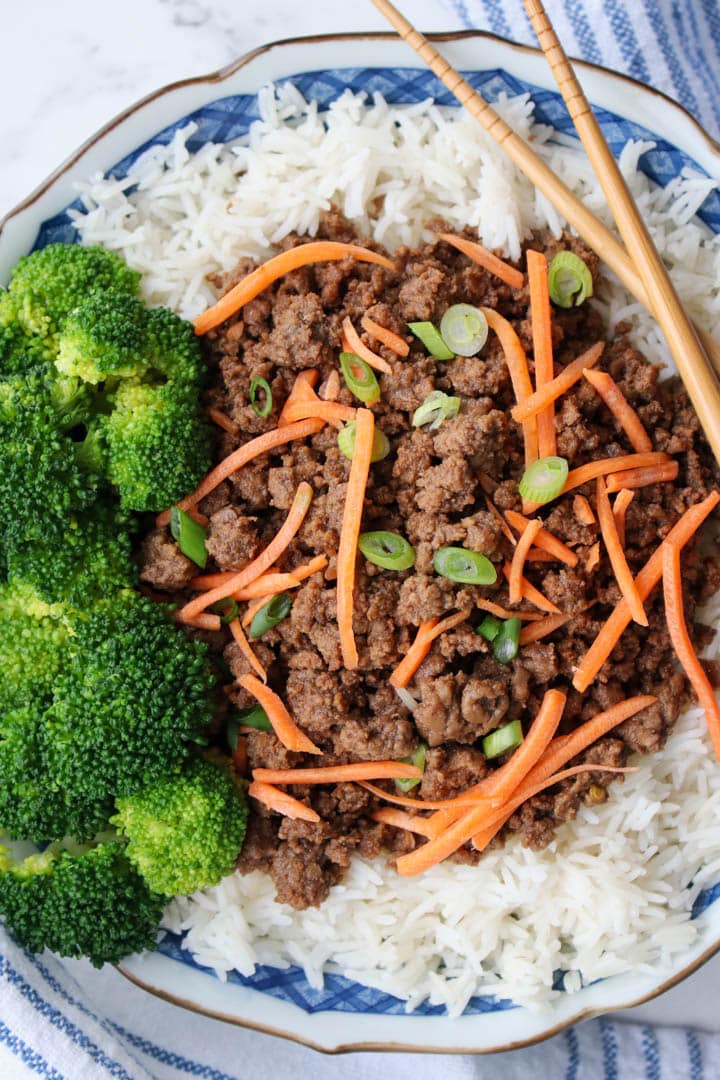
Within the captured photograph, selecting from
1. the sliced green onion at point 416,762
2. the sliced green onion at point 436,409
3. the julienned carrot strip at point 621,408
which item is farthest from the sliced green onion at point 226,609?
the julienned carrot strip at point 621,408

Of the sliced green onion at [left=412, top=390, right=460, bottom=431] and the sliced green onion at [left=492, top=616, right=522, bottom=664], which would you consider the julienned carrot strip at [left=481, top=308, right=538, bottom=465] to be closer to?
the sliced green onion at [left=412, top=390, right=460, bottom=431]

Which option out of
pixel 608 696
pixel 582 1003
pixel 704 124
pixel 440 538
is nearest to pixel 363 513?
pixel 440 538

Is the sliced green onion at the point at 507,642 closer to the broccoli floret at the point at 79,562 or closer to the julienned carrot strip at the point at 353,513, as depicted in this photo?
the julienned carrot strip at the point at 353,513

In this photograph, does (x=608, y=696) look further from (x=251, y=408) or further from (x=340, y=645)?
(x=251, y=408)

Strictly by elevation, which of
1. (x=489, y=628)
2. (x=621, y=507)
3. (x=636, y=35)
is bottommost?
(x=489, y=628)

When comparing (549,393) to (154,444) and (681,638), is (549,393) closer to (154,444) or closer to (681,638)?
(681,638)

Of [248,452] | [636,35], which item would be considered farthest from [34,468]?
[636,35]
